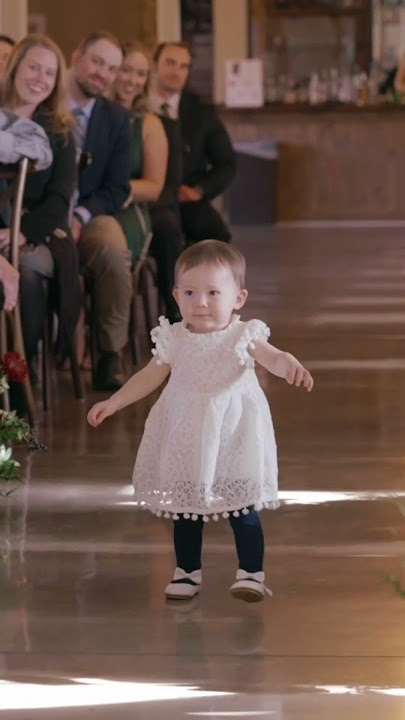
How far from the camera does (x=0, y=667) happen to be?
276 cm

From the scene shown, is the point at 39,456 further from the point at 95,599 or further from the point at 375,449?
the point at 95,599

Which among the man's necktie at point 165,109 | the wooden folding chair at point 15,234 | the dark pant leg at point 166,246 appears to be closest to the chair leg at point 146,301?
the dark pant leg at point 166,246

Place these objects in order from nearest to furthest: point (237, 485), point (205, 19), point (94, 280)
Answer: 1. point (237, 485)
2. point (94, 280)
3. point (205, 19)

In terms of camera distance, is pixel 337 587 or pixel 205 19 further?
pixel 205 19

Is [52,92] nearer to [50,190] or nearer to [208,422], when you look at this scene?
[50,190]

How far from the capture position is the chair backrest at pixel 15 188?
4.96m

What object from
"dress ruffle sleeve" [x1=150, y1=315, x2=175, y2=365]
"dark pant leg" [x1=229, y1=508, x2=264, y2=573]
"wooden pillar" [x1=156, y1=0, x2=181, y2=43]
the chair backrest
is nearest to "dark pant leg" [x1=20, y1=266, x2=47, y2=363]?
the chair backrest

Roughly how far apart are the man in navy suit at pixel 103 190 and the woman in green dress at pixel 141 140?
32cm

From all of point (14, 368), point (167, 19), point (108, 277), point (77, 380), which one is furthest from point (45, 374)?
point (167, 19)

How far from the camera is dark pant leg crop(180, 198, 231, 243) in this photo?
25.0 ft

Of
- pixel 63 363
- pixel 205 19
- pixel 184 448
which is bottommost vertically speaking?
pixel 63 363

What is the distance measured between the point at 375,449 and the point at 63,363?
6.24 ft

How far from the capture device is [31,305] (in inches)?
208

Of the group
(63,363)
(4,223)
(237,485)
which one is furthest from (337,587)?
(63,363)
